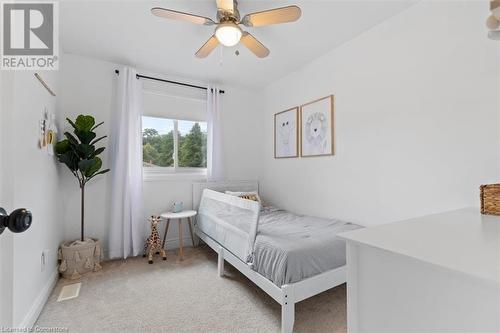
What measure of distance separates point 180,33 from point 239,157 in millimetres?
1981

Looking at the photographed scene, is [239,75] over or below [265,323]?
over

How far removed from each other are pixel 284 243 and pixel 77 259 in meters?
2.16

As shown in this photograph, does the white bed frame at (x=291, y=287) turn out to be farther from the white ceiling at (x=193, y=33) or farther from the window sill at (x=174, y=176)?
the white ceiling at (x=193, y=33)

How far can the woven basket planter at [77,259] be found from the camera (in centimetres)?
232

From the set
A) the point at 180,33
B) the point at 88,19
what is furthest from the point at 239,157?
the point at 88,19

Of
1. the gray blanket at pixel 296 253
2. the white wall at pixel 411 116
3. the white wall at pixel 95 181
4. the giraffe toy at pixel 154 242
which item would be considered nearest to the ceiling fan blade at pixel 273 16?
the white wall at pixel 411 116

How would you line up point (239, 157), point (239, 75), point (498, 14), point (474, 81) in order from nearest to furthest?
point (498, 14) < point (474, 81) < point (239, 75) < point (239, 157)

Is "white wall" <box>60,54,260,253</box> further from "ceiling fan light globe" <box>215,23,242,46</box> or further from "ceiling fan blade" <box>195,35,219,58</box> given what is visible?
"ceiling fan light globe" <box>215,23,242,46</box>

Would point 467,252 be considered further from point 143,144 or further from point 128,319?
point 143,144

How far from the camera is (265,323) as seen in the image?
166 centimetres

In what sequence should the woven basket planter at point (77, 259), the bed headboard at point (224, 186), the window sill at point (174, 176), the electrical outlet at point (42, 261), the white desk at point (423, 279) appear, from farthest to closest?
1. the bed headboard at point (224, 186)
2. the window sill at point (174, 176)
3. the woven basket planter at point (77, 259)
4. the electrical outlet at point (42, 261)
5. the white desk at point (423, 279)

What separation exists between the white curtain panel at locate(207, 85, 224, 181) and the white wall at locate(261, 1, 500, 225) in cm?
139

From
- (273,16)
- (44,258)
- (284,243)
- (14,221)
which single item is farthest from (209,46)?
(44,258)

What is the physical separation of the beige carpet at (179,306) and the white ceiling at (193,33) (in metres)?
2.46
